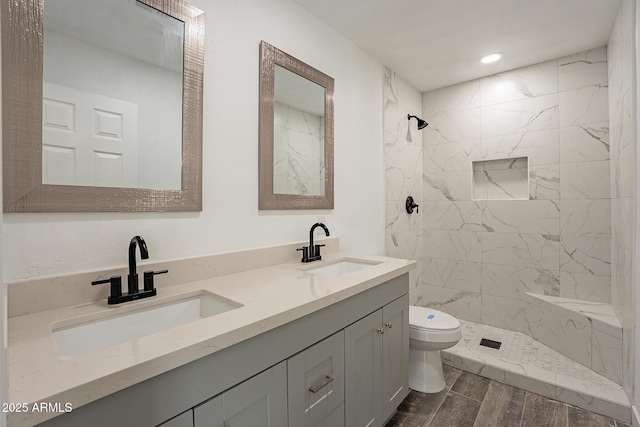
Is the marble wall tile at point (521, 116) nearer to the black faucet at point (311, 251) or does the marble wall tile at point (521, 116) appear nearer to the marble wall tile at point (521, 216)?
the marble wall tile at point (521, 216)

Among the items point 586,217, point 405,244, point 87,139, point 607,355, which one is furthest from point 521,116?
point 87,139

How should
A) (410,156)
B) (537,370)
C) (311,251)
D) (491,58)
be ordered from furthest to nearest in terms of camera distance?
(410,156) → (491,58) → (537,370) → (311,251)

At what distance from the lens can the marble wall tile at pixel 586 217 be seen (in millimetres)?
2473

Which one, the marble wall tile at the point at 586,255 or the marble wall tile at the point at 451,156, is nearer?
the marble wall tile at the point at 586,255

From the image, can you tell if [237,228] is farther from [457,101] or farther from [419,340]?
[457,101]

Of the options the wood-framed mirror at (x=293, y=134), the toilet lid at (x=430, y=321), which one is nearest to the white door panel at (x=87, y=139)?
the wood-framed mirror at (x=293, y=134)

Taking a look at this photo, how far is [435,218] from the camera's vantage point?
336 cm

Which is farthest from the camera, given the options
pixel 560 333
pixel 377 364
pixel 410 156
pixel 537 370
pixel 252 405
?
pixel 410 156

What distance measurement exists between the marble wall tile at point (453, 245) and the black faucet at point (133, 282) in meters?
2.79

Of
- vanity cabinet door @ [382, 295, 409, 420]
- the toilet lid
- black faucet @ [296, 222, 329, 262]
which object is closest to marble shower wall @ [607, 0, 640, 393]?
the toilet lid

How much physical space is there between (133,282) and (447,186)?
2.95 m

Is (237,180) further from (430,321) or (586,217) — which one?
(586,217)

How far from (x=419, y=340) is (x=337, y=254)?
2.56ft

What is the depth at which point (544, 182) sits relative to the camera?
2748 millimetres
